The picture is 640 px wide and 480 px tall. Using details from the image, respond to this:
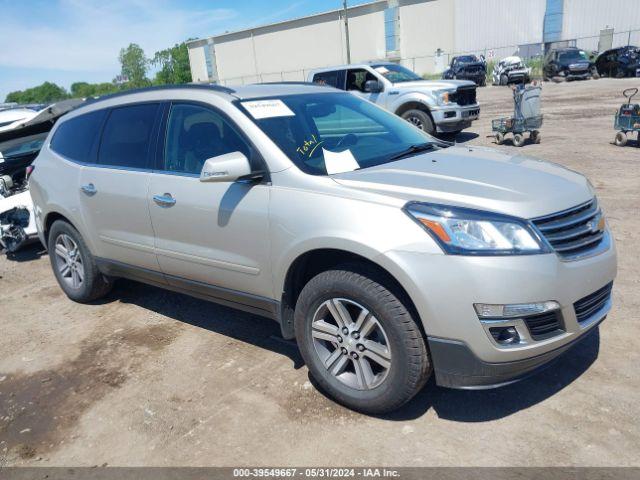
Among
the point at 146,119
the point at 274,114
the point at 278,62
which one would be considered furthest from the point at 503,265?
the point at 278,62

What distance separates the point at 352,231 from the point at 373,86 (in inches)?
397

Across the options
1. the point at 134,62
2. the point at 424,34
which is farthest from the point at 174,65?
the point at 424,34

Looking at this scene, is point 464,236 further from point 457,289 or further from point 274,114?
point 274,114

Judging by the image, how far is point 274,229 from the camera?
3246 mm

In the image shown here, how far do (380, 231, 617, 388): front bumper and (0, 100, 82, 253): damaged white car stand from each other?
5539mm

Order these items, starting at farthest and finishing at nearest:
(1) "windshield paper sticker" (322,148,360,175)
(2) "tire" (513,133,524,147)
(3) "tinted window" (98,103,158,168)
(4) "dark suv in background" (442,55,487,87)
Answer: (4) "dark suv in background" (442,55,487,87)
(2) "tire" (513,133,524,147)
(3) "tinted window" (98,103,158,168)
(1) "windshield paper sticker" (322,148,360,175)

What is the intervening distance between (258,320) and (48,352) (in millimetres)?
1655

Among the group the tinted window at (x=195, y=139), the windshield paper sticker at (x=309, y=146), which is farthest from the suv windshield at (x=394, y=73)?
the windshield paper sticker at (x=309, y=146)

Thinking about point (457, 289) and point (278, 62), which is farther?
point (278, 62)

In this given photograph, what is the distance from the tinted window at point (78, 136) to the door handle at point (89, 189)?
0.78 ft

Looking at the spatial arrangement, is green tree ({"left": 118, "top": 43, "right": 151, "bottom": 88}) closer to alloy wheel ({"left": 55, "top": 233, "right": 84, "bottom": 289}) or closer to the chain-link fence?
the chain-link fence

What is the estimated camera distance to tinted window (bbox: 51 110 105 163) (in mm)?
4676

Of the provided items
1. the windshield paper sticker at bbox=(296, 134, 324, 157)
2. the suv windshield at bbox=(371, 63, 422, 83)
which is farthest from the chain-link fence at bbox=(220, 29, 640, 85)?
the windshield paper sticker at bbox=(296, 134, 324, 157)

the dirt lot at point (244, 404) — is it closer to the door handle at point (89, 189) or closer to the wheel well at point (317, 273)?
the wheel well at point (317, 273)
